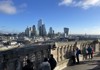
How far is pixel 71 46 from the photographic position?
907 inches

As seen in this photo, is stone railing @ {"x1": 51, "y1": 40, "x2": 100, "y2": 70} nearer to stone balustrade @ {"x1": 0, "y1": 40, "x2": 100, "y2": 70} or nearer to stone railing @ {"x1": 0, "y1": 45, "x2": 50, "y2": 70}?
stone balustrade @ {"x1": 0, "y1": 40, "x2": 100, "y2": 70}

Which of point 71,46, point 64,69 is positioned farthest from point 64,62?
point 71,46

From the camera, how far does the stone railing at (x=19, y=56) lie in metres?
11.1

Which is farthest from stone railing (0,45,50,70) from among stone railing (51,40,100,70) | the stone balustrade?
stone railing (51,40,100,70)

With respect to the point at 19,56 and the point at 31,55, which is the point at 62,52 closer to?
the point at 31,55

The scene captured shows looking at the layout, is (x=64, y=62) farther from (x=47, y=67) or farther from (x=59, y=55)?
(x=47, y=67)

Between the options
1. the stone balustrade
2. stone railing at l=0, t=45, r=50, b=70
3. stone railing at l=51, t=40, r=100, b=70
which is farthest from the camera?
stone railing at l=51, t=40, r=100, b=70

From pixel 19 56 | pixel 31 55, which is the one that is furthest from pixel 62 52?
pixel 19 56

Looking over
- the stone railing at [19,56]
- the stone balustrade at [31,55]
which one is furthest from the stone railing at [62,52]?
the stone railing at [19,56]

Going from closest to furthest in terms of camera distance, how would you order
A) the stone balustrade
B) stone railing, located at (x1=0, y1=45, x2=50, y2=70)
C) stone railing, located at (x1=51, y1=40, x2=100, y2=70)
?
stone railing, located at (x1=0, y1=45, x2=50, y2=70) → the stone balustrade → stone railing, located at (x1=51, y1=40, x2=100, y2=70)

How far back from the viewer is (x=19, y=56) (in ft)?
40.8

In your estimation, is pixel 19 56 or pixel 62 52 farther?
pixel 62 52

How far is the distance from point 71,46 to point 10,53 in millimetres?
11571

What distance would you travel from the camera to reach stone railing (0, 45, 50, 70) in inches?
438
